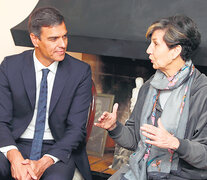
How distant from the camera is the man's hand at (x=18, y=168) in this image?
1.84 metres

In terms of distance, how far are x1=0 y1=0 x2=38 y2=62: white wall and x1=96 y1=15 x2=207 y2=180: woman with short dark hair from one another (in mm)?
1683

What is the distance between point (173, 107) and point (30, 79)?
77 cm

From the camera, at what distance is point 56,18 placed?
6.66ft

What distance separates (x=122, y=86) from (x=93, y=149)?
20.4 inches

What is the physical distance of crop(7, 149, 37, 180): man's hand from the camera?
1.84m

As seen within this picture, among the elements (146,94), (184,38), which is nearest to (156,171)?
(146,94)

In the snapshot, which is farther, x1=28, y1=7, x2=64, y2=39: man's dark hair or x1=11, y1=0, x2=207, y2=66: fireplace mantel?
x1=11, y1=0, x2=207, y2=66: fireplace mantel

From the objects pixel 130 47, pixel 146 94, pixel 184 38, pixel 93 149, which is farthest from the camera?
pixel 93 149

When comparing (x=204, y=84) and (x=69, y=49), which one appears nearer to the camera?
(x=204, y=84)

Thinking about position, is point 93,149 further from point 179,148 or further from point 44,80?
point 179,148

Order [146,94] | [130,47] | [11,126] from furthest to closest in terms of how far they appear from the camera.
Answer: [130,47] → [11,126] → [146,94]

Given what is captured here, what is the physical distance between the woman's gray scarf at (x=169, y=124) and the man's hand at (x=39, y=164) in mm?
379

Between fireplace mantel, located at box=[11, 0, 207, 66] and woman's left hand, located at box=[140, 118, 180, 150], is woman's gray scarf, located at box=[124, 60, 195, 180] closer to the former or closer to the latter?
woman's left hand, located at box=[140, 118, 180, 150]

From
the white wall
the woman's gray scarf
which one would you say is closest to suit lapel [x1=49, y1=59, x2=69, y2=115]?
the woman's gray scarf
